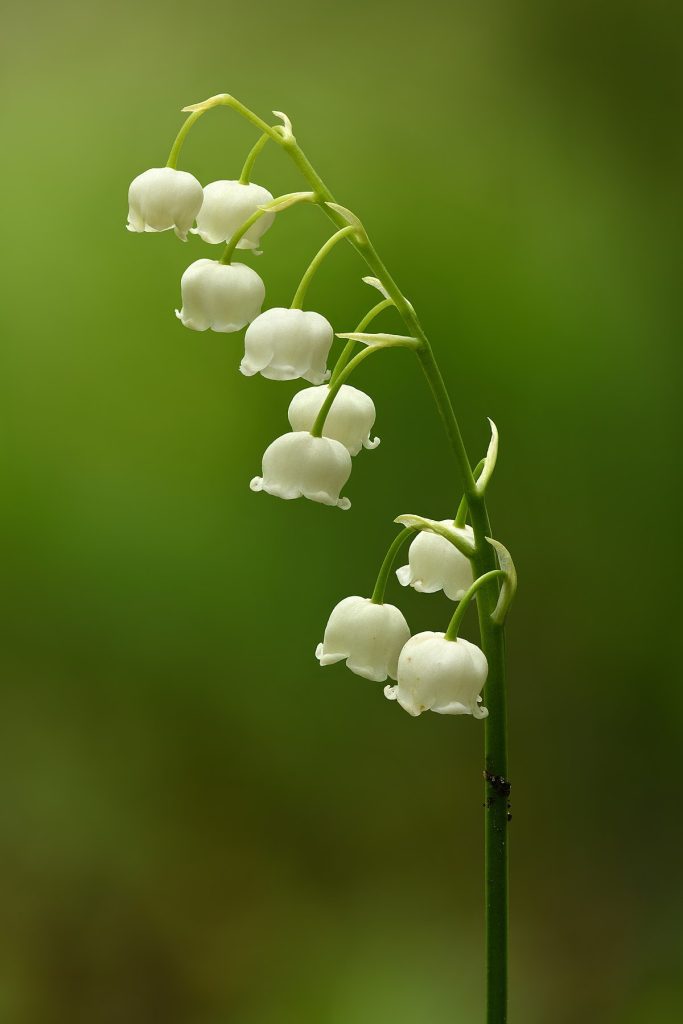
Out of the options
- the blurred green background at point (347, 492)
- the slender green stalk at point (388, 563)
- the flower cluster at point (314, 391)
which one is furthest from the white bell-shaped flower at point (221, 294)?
the blurred green background at point (347, 492)

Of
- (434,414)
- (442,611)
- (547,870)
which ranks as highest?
(434,414)

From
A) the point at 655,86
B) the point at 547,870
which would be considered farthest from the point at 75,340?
the point at 547,870

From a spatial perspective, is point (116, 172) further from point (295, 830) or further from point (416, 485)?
point (295, 830)

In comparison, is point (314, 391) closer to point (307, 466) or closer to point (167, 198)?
point (307, 466)

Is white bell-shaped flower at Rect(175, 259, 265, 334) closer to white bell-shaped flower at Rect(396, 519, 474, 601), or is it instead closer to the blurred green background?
white bell-shaped flower at Rect(396, 519, 474, 601)

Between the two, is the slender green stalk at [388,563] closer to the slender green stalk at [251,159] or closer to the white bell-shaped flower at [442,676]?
the white bell-shaped flower at [442,676]

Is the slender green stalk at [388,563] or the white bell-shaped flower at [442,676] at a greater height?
the slender green stalk at [388,563]

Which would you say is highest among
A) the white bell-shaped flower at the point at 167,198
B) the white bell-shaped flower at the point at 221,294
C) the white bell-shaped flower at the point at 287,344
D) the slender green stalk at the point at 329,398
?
the white bell-shaped flower at the point at 167,198

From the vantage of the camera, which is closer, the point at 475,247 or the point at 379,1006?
the point at 379,1006

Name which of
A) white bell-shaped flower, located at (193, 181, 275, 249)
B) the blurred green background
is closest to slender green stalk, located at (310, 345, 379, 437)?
white bell-shaped flower, located at (193, 181, 275, 249)
